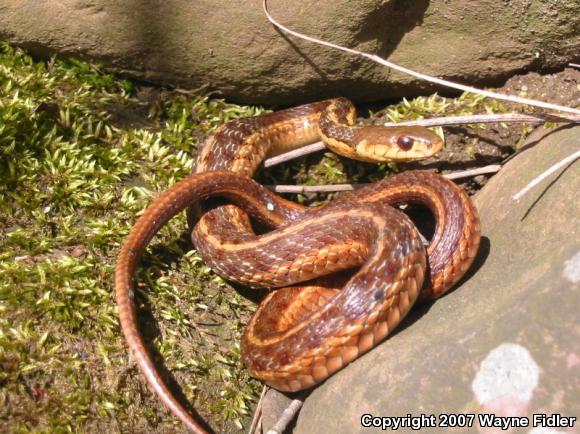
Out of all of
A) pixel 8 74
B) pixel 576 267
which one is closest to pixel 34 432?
pixel 8 74

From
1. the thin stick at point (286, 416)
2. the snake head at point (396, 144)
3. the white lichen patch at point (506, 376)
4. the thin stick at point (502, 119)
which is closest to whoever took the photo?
the white lichen patch at point (506, 376)

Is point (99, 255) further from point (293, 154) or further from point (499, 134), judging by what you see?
point (499, 134)

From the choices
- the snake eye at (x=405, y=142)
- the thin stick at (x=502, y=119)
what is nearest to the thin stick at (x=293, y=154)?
the thin stick at (x=502, y=119)

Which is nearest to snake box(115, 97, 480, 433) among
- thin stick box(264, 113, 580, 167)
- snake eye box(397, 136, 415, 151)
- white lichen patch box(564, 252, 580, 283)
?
snake eye box(397, 136, 415, 151)

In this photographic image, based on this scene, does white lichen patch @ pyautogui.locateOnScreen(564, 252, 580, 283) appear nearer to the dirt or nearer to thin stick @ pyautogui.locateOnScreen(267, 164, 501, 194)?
thin stick @ pyautogui.locateOnScreen(267, 164, 501, 194)

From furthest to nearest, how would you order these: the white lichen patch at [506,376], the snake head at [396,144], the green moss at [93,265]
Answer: the snake head at [396,144]
the green moss at [93,265]
the white lichen patch at [506,376]

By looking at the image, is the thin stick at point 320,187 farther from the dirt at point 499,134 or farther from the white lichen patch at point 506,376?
the white lichen patch at point 506,376

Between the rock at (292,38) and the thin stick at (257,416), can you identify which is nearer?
the thin stick at (257,416)

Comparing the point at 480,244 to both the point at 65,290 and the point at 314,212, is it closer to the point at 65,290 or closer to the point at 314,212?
the point at 314,212
